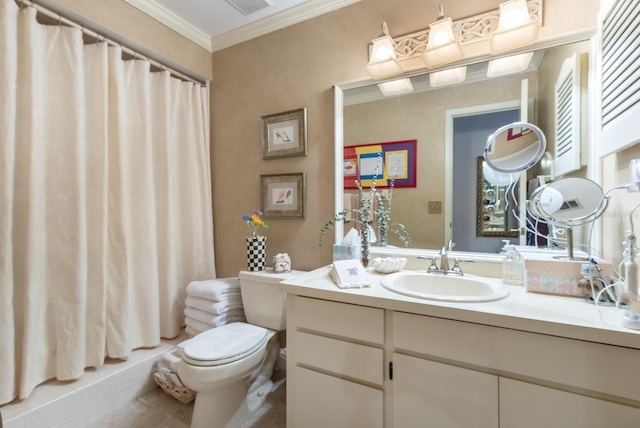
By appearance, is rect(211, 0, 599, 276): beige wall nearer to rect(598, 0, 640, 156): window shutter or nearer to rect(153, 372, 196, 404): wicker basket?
rect(598, 0, 640, 156): window shutter

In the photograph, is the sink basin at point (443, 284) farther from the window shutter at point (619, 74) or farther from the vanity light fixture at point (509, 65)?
the vanity light fixture at point (509, 65)

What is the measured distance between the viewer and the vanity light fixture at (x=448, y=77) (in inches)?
60.5

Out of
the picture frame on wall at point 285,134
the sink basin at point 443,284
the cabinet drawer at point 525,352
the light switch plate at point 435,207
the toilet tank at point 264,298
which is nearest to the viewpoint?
the cabinet drawer at point 525,352

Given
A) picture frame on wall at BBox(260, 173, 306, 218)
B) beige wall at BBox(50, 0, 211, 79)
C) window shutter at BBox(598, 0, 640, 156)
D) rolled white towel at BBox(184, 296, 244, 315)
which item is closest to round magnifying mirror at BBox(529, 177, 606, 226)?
window shutter at BBox(598, 0, 640, 156)

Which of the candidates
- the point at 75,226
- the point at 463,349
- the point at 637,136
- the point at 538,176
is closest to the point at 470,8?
the point at 538,176

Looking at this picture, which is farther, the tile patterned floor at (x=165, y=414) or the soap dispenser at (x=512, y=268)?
the tile patterned floor at (x=165, y=414)

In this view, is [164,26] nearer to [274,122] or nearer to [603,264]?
[274,122]

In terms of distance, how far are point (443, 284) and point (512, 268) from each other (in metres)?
0.30

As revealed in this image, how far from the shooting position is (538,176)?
139 cm

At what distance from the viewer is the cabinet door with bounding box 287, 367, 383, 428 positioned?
1.13m

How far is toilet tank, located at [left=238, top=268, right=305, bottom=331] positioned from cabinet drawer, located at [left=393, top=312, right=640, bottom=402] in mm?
846

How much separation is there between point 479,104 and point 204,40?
213 centimetres

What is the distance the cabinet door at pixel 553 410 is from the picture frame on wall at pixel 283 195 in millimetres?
1439

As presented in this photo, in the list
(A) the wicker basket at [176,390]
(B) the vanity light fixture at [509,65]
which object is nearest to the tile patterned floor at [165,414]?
(A) the wicker basket at [176,390]
